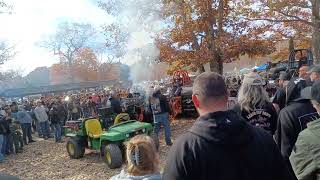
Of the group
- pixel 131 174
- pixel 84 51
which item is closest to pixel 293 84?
pixel 131 174

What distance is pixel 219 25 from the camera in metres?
15.8

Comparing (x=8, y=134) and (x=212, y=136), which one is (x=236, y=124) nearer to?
(x=212, y=136)

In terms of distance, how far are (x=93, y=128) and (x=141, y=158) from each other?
7404 millimetres

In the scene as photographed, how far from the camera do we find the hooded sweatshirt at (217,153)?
2.08 meters

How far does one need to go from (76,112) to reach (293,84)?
1527cm

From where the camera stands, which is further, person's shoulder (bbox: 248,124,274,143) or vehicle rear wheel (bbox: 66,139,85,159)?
vehicle rear wheel (bbox: 66,139,85,159)

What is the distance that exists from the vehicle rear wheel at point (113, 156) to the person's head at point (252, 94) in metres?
4.73

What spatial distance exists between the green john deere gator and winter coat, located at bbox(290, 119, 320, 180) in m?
6.40

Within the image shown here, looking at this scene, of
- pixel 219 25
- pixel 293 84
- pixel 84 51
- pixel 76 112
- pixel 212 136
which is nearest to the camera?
pixel 212 136

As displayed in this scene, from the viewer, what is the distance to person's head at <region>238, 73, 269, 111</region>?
14.3 ft

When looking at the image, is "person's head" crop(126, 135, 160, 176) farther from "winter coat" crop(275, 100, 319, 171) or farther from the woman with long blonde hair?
"winter coat" crop(275, 100, 319, 171)

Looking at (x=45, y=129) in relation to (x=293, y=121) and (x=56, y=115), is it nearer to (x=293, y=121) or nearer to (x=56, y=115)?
(x=56, y=115)

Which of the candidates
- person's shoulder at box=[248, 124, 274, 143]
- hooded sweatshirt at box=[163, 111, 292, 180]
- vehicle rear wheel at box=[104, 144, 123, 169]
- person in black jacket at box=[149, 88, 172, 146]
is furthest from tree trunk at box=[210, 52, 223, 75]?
hooded sweatshirt at box=[163, 111, 292, 180]

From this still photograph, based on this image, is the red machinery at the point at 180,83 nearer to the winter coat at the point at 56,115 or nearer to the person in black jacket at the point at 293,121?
the winter coat at the point at 56,115
